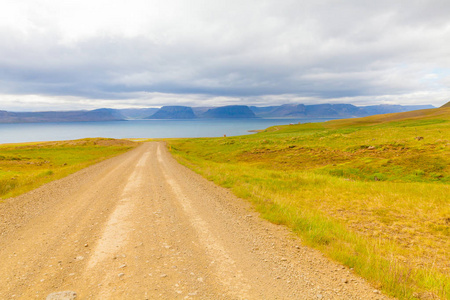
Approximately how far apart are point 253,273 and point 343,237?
3.76 meters

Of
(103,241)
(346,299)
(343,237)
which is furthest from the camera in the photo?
(343,237)

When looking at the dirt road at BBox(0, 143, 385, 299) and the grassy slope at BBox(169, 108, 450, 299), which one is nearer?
the dirt road at BBox(0, 143, 385, 299)

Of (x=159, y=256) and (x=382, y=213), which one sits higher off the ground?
(x=159, y=256)

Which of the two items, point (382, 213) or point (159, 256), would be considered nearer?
point (159, 256)

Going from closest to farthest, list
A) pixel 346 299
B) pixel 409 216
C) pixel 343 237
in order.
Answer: pixel 346 299 → pixel 343 237 → pixel 409 216

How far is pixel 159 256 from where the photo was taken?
5645 mm

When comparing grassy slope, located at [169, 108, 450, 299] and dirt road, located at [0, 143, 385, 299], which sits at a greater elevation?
dirt road, located at [0, 143, 385, 299]

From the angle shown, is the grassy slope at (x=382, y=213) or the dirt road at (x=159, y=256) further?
the grassy slope at (x=382, y=213)

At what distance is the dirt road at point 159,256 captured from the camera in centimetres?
433

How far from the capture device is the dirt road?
4328 millimetres

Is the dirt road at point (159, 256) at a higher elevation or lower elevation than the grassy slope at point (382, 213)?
higher

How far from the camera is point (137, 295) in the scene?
4.17 m

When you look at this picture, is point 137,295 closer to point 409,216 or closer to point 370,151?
point 409,216

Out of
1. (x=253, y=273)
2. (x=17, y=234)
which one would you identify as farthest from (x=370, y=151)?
(x=17, y=234)
